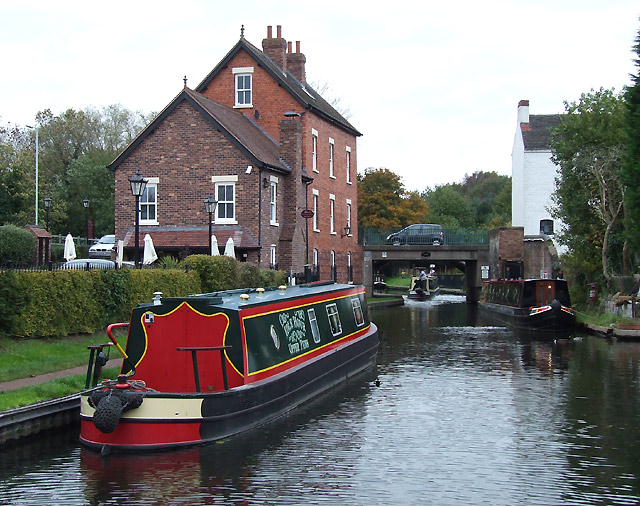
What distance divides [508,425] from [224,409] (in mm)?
4796

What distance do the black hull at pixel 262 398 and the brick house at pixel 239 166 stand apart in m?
13.4

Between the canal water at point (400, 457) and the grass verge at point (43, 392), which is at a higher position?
the grass verge at point (43, 392)

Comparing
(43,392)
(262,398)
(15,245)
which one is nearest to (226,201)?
(15,245)

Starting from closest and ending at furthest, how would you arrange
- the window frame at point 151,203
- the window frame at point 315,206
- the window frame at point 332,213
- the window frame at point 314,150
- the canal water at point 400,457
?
the canal water at point 400,457 < the window frame at point 151,203 < the window frame at point 315,206 < the window frame at point 314,150 < the window frame at point 332,213

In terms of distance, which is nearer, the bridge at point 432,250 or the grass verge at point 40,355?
the grass verge at point 40,355

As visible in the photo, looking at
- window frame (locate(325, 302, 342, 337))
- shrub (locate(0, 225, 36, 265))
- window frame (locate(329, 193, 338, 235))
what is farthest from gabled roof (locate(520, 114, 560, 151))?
window frame (locate(325, 302, 342, 337))

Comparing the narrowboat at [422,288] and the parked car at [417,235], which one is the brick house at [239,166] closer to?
the parked car at [417,235]

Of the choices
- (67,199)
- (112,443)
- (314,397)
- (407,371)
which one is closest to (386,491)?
(112,443)

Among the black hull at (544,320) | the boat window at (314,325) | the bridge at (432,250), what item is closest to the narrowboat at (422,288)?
the bridge at (432,250)

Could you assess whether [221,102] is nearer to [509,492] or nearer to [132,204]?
[132,204]

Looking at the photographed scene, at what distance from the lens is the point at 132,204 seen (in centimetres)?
3250

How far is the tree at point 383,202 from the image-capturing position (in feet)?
199

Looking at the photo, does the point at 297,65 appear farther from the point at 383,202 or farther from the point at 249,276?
the point at 383,202

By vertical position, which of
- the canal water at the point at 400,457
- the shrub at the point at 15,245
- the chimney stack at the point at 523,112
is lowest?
the canal water at the point at 400,457
